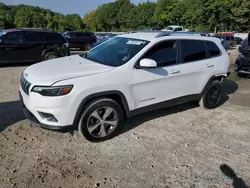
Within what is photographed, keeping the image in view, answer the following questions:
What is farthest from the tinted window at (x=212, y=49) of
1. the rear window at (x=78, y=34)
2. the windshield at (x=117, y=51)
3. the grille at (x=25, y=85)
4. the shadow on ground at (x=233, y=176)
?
the rear window at (x=78, y=34)

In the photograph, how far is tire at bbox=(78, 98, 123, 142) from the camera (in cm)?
345

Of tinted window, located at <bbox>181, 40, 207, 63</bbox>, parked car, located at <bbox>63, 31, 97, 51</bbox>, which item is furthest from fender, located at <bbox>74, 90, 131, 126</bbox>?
parked car, located at <bbox>63, 31, 97, 51</bbox>

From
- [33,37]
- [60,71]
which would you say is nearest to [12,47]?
[33,37]

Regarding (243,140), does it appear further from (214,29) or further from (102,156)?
(214,29)

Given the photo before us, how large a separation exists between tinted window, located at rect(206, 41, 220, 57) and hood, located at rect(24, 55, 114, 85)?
2.51 metres

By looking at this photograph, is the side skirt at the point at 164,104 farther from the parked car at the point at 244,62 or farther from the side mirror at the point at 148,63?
the parked car at the point at 244,62

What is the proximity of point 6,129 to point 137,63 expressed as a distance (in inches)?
99.5

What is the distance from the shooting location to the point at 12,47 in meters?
9.80

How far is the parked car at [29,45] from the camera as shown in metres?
9.78

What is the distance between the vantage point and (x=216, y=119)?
15.5 feet

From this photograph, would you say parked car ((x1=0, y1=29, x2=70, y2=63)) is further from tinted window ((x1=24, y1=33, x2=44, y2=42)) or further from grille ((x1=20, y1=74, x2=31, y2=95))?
grille ((x1=20, y1=74, x2=31, y2=95))

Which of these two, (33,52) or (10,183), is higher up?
(33,52)

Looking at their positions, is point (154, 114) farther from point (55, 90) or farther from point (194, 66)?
point (55, 90)

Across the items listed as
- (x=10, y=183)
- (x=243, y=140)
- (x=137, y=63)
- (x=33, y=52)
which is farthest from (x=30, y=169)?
(x=33, y=52)
